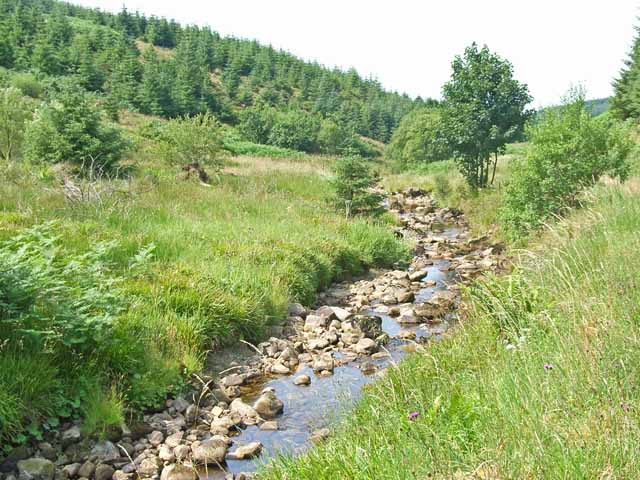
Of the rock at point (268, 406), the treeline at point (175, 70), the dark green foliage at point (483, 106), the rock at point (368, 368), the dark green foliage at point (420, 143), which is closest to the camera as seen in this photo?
the rock at point (268, 406)

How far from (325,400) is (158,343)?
193cm

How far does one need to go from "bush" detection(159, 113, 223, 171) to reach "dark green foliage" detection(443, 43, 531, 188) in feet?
36.1

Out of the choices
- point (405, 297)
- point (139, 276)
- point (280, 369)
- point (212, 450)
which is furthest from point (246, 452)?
point (405, 297)

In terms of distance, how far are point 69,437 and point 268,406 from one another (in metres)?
1.86

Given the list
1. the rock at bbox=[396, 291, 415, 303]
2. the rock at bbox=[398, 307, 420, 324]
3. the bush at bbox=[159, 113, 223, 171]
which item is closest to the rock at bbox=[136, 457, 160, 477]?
the rock at bbox=[398, 307, 420, 324]

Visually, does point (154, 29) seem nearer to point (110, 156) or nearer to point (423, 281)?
point (110, 156)

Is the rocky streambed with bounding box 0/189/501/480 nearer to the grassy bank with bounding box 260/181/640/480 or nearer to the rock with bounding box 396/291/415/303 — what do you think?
the rock with bounding box 396/291/415/303

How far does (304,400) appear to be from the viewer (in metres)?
5.50

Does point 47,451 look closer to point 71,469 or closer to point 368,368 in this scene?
point 71,469

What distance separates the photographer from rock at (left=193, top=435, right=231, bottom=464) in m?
4.33

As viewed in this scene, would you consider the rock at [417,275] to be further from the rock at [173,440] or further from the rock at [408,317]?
the rock at [173,440]

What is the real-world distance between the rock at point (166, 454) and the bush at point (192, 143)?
1584 centimetres

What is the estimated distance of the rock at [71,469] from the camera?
3977 millimetres

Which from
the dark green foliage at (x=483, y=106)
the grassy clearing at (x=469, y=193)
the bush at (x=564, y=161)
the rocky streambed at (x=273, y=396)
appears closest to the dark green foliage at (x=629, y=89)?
the grassy clearing at (x=469, y=193)
